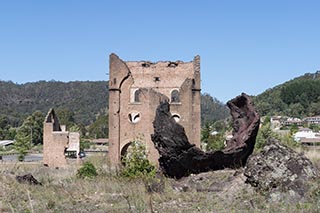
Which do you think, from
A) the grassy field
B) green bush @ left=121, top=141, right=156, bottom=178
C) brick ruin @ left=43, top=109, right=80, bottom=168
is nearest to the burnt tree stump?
green bush @ left=121, top=141, right=156, bottom=178

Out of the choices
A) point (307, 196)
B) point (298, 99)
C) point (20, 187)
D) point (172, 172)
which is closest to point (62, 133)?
point (172, 172)

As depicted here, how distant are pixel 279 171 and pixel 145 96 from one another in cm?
2433

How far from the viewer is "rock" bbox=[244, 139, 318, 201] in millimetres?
9203

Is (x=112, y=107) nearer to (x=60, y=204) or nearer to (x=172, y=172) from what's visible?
(x=172, y=172)

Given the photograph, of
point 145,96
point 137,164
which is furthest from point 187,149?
point 145,96

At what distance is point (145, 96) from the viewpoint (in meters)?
33.7

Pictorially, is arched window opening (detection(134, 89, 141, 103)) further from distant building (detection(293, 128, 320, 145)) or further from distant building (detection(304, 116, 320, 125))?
distant building (detection(304, 116, 320, 125))

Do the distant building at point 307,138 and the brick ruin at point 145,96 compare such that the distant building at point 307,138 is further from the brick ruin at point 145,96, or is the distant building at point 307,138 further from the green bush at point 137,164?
the green bush at point 137,164

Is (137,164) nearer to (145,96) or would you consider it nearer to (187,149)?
(187,149)

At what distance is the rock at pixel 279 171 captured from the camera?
9.20 metres

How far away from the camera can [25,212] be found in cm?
700

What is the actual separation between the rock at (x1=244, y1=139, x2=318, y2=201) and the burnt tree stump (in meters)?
3.48

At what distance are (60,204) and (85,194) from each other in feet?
4.10

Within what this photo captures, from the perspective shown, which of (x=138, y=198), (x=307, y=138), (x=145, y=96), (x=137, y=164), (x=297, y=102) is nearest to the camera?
(x=138, y=198)
